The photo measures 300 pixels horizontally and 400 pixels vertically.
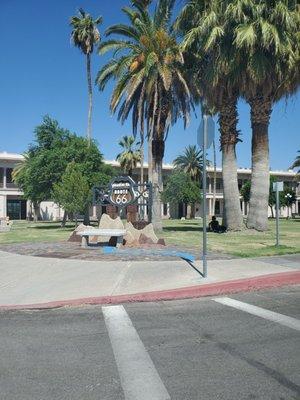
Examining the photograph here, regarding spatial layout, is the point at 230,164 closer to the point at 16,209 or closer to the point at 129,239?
the point at 129,239

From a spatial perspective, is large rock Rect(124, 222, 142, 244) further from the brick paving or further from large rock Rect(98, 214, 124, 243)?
large rock Rect(98, 214, 124, 243)

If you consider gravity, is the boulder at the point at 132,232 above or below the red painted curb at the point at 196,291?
above

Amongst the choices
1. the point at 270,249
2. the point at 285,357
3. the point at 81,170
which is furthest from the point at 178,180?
the point at 285,357

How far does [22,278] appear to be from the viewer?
1046 cm

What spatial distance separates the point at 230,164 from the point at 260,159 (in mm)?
1656

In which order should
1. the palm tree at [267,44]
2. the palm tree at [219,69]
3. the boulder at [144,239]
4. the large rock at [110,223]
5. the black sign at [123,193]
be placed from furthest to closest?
the palm tree at [219,69], the palm tree at [267,44], the black sign at [123,193], the large rock at [110,223], the boulder at [144,239]

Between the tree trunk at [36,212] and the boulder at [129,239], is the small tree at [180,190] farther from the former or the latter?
the boulder at [129,239]

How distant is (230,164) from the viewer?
2658 centimetres

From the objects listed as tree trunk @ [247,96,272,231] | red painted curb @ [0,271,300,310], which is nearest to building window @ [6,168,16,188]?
tree trunk @ [247,96,272,231]

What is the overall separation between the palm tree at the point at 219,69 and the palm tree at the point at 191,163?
51508 mm

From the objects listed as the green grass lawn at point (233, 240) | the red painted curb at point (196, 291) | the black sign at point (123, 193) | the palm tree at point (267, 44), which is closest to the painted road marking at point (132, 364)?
the red painted curb at point (196, 291)

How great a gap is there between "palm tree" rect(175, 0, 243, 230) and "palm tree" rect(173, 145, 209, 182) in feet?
169

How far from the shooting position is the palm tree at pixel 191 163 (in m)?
79.8

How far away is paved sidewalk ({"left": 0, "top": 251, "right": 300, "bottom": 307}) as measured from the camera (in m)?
8.77
